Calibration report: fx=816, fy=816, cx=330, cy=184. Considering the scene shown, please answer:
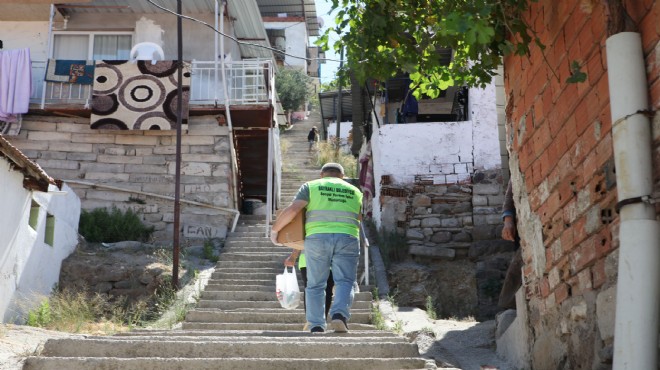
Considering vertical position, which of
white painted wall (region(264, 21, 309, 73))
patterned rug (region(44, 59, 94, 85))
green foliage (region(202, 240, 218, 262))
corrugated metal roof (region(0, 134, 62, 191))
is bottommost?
green foliage (region(202, 240, 218, 262))

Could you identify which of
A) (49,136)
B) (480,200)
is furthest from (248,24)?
(480,200)

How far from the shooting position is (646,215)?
12.1ft

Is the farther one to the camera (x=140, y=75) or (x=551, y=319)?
(x=140, y=75)

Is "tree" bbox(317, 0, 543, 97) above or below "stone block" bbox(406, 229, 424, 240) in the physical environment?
above

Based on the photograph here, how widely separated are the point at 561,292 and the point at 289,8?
3335 centimetres

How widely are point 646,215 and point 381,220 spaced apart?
481 inches

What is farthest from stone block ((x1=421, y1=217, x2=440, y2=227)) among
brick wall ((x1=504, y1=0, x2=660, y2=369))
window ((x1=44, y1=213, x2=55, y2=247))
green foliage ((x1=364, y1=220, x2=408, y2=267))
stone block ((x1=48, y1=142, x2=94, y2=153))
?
brick wall ((x1=504, y1=0, x2=660, y2=369))

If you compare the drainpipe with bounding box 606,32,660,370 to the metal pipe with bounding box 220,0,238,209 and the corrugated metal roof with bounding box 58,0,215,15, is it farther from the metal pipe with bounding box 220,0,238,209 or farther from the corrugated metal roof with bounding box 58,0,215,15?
the corrugated metal roof with bounding box 58,0,215,15

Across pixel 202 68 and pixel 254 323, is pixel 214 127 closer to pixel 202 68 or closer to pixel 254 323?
pixel 202 68

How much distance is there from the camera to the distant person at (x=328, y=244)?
671cm

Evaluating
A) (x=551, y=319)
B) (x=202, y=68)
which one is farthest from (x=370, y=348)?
(x=202, y=68)

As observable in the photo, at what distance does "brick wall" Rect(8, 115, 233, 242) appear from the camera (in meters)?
15.7

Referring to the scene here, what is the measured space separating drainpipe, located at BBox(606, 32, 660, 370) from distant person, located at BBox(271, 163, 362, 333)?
3171mm

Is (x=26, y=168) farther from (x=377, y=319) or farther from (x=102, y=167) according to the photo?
(x=102, y=167)
